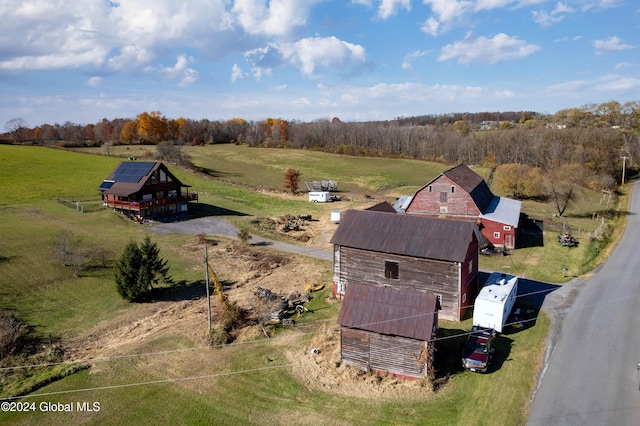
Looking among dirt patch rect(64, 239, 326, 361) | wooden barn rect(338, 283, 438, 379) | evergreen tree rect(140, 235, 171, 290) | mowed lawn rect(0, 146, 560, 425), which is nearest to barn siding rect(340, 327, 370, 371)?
wooden barn rect(338, 283, 438, 379)

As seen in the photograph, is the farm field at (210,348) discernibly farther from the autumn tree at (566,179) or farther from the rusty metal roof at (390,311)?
the autumn tree at (566,179)

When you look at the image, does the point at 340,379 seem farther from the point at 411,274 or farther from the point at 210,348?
the point at 411,274

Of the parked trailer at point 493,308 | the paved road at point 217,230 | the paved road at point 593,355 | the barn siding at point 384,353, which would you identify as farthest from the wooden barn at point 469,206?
the barn siding at point 384,353

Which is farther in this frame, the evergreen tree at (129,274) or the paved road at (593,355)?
the evergreen tree at (129,274)

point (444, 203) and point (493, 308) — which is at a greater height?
point (444, 203)

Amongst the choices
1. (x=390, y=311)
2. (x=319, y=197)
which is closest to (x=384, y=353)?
(x=390, y=311)

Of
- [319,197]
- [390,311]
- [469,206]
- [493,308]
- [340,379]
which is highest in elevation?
[469,206]

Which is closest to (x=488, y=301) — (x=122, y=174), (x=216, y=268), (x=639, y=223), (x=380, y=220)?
(x=380, y=220)
